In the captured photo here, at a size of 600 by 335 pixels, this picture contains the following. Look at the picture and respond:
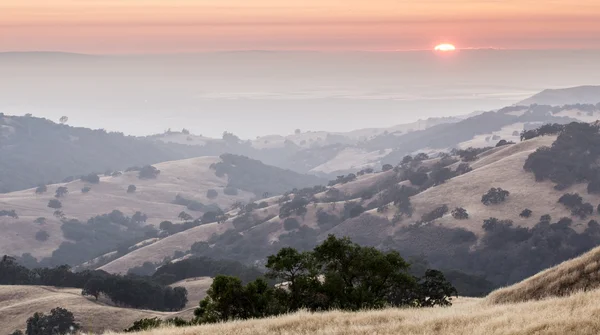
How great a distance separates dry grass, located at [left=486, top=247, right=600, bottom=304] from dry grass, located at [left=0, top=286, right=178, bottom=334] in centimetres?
7926

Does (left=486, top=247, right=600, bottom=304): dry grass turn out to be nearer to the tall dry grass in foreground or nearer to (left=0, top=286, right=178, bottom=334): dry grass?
the tall dry grass in foreground

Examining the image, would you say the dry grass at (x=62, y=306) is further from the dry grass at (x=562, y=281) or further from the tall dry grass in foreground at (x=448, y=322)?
the tall dry grass in foreground at (x=448, y=322)

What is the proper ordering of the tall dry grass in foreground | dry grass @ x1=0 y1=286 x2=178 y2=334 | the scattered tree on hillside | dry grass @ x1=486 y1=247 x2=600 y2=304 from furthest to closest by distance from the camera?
dry grass @ x1=0 y1=286 x2=178 y2=334
the scattered tree on hillside
dry grass @ x1=486 y1=247 x2=600 y2=304
the tall dry grass in foreground

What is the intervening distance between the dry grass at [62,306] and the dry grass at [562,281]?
7926 cm

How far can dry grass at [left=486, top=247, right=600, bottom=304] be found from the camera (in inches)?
1506

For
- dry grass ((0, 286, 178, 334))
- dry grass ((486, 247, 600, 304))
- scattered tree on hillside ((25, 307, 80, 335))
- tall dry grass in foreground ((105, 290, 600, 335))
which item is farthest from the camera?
dry grass ((0, 286, 178, 334))

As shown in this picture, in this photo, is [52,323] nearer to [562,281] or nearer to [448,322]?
[562,281]

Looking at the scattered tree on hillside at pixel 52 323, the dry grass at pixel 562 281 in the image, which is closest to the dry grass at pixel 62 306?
the scattered tree on hillside at pixel 52 323

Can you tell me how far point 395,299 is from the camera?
6231cm

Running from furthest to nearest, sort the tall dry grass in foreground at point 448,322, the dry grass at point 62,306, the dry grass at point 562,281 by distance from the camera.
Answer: the dry grass at point 62,306 → the dry grass at point 562,281 → the tall dry grass in foreground at point 448,322

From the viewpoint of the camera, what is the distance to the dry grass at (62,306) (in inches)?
4643

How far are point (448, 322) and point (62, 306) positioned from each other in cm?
11452

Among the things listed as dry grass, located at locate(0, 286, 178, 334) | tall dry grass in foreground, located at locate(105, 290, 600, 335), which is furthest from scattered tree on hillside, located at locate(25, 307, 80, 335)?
tall dry grass in foreground, located at locate(105, 290, 600, 335)

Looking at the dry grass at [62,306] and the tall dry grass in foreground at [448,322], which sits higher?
the tall dry grass in foreground at [448,322]
